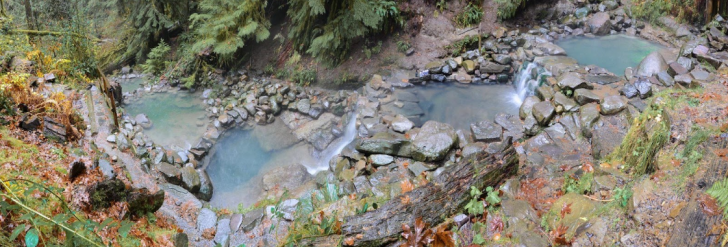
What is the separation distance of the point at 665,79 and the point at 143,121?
11704mm

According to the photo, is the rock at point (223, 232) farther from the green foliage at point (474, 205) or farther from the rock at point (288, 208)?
the green foliage at point (474, 205)

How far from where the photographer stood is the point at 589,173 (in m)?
5.36

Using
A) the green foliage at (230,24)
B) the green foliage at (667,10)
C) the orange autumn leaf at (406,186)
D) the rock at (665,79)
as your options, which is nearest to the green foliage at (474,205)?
the orange autumn leaf at (406,186)

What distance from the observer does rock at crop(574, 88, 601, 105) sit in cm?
783

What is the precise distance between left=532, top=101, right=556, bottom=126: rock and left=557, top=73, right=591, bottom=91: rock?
2.15ft

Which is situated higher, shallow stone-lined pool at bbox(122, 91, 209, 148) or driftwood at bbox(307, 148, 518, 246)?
driftwood at bbox(307, 148, 518, 246)

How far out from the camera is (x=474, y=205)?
4.80m

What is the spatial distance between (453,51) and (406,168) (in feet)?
16.8

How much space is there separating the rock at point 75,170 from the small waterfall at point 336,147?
14.3 feet

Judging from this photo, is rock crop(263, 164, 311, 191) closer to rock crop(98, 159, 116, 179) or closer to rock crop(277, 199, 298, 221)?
rock crop(277, 199, 298, 221)

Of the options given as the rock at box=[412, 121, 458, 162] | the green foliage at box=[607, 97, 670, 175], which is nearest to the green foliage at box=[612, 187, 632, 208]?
the green foliage at box=[607, 97, 670, 175]

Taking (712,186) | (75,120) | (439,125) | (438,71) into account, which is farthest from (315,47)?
(712,186)

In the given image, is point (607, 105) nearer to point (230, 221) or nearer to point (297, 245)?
point (297, 245)

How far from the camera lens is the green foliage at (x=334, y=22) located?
978cm
